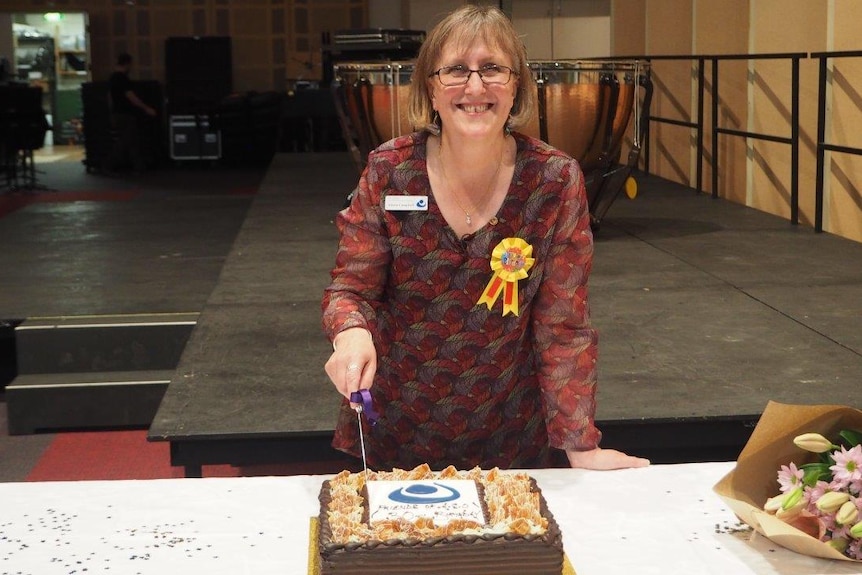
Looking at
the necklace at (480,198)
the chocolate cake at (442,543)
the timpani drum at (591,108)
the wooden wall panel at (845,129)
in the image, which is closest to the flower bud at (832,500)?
the chocolate cake at (442,543)

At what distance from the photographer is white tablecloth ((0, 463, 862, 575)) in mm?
1351

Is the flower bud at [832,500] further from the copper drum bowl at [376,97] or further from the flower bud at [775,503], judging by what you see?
the copper drum bowl at [376,97]

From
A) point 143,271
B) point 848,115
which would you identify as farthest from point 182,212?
point 848,115

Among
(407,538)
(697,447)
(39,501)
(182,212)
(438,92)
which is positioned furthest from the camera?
(182,212)

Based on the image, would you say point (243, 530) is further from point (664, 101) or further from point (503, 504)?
point (664, 101)

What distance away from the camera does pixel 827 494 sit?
1.30 m

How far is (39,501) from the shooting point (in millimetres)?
1559

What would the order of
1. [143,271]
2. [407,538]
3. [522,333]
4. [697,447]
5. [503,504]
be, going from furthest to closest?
[143,271] → [697,447] → [522,333] → [503,504] → [407,538]

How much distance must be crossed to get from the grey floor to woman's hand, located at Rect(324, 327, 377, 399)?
1.08m

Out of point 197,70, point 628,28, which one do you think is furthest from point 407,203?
point 197,70

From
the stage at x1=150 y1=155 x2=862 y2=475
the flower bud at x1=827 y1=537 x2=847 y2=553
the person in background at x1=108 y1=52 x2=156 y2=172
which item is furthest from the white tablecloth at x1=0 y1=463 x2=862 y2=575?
the person in background at x1=108 y1=52 x2=156 y2=172

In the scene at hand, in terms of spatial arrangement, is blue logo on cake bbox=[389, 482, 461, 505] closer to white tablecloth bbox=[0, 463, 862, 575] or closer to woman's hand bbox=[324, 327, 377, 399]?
white tablecloth bbox=[0, 463, 862, 575]

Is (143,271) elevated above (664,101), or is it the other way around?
(664,101)

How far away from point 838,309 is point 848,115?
212cm
